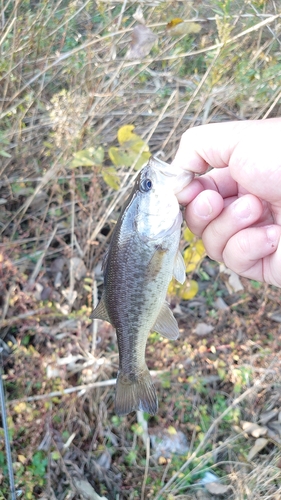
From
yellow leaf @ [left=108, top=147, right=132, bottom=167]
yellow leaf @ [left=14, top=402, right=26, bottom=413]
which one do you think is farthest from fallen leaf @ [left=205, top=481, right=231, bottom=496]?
yellow leaf @ [left=108, top=147, right=132, bottom=167]

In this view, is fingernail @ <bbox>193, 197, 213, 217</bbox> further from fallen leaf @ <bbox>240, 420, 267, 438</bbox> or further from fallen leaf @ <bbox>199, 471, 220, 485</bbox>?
fallen leaf @ <bbox>199, 471, 220, 485</bbox>

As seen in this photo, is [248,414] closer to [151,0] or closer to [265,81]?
[265,81]

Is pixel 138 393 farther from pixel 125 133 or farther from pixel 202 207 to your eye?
pixel 125 133

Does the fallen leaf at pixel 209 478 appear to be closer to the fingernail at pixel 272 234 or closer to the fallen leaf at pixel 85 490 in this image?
the fallen leaf at pixel 85 490

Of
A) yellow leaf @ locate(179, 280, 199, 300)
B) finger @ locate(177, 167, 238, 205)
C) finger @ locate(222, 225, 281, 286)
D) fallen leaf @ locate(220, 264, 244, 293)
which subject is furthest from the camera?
fallen leaf @ locate(220, 264, 244, 293)

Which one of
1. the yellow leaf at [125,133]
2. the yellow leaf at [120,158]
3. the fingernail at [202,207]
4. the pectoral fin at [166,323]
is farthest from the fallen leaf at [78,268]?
the fingernail at [202,207]

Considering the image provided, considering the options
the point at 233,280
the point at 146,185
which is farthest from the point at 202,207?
the point at 233,280
